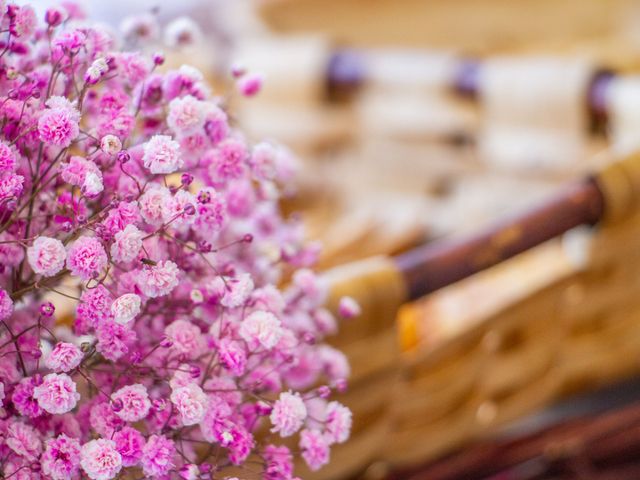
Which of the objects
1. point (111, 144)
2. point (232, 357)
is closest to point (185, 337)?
point (232, 357)

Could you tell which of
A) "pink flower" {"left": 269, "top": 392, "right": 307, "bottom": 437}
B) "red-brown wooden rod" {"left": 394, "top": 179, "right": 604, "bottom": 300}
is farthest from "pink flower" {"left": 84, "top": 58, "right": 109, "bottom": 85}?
"red-brown wooden rod" {"left": 394, "top": 179, "right": 604, "bottom": 300}

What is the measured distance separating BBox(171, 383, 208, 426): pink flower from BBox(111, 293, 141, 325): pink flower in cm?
6

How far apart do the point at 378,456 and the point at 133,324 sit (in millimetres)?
504

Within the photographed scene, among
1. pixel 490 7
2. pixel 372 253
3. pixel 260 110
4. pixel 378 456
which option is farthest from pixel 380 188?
pixel 378 456

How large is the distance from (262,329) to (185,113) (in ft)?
0.55

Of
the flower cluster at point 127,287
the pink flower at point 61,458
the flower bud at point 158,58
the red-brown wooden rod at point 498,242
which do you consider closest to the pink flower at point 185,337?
the flower cluster at point 127,287

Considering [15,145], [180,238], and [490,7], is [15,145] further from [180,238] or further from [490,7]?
[490,7]

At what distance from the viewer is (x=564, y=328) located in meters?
1.40

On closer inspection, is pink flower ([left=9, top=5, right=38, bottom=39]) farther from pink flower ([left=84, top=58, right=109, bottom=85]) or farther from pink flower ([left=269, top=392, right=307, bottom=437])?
pink flower ([left=269, top=392, right=307, bottom=437])

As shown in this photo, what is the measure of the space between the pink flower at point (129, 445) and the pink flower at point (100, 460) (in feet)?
0.04

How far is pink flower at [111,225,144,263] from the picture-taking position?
2.18ft

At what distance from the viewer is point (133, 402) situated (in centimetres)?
67

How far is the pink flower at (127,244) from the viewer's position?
2.18 ft

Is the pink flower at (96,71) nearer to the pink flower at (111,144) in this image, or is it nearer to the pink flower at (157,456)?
the pink flower at (111,144)
